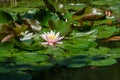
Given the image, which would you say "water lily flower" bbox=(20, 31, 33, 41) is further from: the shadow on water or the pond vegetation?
the shadow on water

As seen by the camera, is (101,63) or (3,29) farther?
(3,29)

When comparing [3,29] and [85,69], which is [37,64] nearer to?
[85,69]

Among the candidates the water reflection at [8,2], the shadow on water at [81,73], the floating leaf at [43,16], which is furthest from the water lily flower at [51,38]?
the water reflection at [8,2]

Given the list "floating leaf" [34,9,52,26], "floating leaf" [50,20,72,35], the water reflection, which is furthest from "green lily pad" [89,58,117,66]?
the water reflection

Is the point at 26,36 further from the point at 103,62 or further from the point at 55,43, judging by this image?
the point at 103,62

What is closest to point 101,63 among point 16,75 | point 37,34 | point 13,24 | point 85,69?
point 85,69

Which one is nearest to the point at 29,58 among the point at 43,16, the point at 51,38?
the point at 51,38

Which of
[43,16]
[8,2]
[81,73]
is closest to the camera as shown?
[81,73]

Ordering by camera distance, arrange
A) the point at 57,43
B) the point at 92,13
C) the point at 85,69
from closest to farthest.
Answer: the point at 85,69 → the point at 57,43 → the point at 92,13
